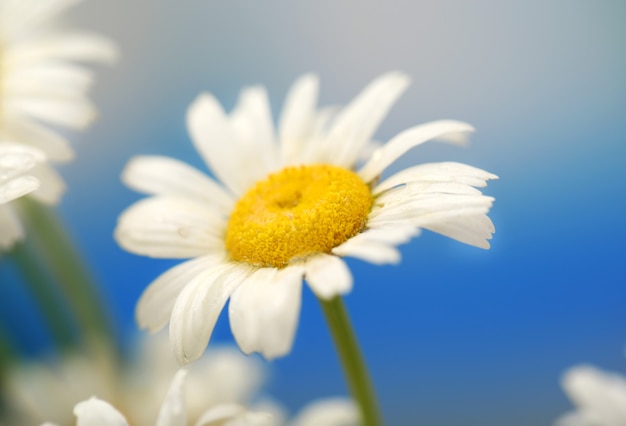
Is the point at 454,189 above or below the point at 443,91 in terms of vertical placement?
below

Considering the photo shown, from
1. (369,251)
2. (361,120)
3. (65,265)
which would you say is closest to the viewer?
(369,251)

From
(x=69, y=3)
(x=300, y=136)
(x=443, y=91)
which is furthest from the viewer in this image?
(x=443, y=91)

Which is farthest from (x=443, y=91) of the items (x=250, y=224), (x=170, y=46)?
(x=250, y=224)

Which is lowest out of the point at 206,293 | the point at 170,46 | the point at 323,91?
the point at 206,293

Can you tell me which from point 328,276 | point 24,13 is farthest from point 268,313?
point 24,13

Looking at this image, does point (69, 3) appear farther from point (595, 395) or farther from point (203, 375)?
point (595, 395)

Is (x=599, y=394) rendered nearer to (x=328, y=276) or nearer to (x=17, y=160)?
(x=328, y=276)
